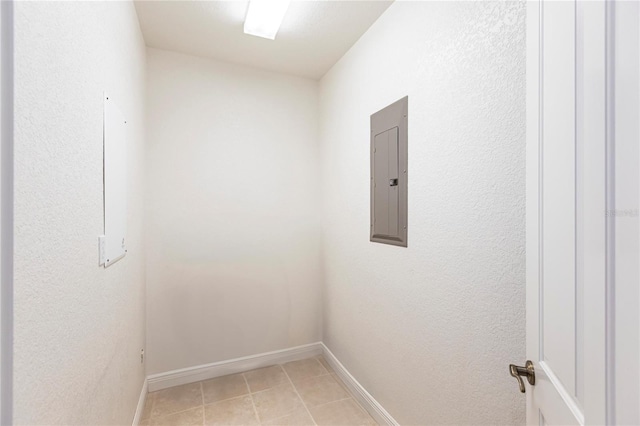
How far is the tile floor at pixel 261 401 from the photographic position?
6.62ft

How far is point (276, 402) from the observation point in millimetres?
2193

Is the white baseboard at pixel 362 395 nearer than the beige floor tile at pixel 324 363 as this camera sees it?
Yes

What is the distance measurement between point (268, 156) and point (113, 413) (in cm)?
201

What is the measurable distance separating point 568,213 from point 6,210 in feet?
3.86

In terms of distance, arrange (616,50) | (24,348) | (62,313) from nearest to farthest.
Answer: (616,50), (24,348), (62,313)

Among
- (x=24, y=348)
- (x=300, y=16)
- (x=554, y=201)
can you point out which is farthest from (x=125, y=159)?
(x=554, y=201)

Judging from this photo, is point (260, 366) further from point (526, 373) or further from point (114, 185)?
point (526, 373)

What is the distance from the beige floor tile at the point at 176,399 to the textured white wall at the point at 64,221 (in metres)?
0.64

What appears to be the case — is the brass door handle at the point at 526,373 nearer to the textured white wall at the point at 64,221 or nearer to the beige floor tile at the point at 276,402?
the textured white wall at the point at 64,221

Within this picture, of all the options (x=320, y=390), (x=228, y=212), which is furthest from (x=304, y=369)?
(x=228, y=212)

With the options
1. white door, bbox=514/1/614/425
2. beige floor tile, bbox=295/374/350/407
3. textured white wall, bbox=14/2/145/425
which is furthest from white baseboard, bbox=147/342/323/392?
white door, bbox=514/1/614/425

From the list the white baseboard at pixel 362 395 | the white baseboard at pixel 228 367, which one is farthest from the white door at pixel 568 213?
the white baseboard at pixel 228 367

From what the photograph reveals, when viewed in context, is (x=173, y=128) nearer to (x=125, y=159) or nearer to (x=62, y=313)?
(x=125, y=159)

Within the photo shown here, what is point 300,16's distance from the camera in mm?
1997
